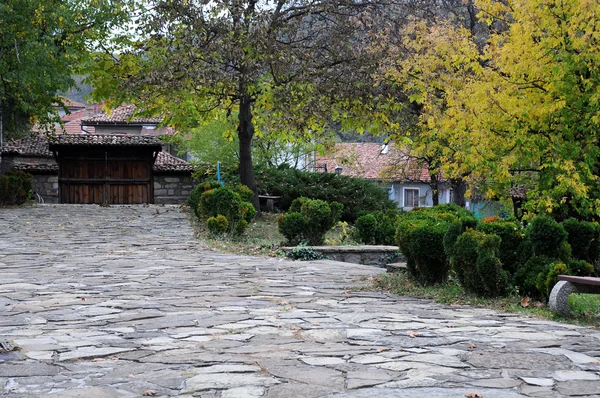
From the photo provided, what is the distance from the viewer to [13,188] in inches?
879

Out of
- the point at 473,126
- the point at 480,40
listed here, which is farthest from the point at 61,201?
the point at 473,126

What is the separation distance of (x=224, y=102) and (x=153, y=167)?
1055cm

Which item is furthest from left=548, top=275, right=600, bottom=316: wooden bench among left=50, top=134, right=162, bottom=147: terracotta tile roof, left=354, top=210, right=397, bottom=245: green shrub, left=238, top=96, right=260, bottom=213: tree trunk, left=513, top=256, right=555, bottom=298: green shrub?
left=50, top=134, right=162, bottom=147: terracotta tile roof

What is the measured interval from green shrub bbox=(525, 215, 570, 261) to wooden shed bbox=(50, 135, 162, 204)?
22.4 metres

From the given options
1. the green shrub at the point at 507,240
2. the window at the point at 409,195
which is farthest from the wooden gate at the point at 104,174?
the green shrub at the point at 507,240

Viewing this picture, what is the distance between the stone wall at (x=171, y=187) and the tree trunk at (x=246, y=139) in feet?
33.8

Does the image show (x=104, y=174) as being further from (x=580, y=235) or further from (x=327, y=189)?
(x=580, y=235)

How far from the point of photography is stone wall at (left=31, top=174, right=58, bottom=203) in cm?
3062

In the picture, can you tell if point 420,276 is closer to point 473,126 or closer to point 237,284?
point 237,284

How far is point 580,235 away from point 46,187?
86.3 feet

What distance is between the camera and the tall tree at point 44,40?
782 inches

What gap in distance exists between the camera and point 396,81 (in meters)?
22.0

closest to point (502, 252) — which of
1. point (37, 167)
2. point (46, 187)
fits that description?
point (37, 167)

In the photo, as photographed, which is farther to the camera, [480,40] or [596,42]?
[480,40]
